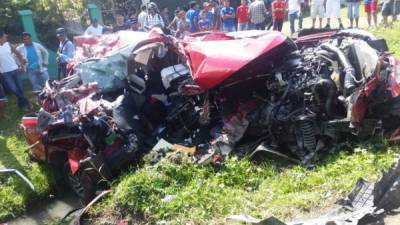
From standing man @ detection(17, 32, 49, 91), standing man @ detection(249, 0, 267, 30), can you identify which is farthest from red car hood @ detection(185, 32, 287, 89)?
standing man @ detection(249, 0, 267, 30)

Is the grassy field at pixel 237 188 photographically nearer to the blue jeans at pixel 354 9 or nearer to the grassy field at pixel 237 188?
the grassy field at pixel 237 188

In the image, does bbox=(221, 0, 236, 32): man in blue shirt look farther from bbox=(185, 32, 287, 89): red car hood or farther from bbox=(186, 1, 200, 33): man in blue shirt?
bbox=(185, 32, 287, 89): red car hood

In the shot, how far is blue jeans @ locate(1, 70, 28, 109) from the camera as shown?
10797 mm

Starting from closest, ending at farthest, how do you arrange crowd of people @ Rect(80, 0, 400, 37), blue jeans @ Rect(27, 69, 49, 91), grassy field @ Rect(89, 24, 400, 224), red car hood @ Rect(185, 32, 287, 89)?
grassy field @ Rect(89, 24, 400, 224) → red car hood @ Rect(185, 32, 287, 89) → blue jeans @ Rect(27, 69, 49, 91) → crowd of people @ Rect(80, 0, 400, 37)

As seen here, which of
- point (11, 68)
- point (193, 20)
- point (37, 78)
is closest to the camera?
point (11, 68)

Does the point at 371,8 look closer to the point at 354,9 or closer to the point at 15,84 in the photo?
the point at 354,9

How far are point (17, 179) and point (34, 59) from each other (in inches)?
171

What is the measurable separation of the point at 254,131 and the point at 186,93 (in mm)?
1134

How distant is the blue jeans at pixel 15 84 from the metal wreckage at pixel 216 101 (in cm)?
364

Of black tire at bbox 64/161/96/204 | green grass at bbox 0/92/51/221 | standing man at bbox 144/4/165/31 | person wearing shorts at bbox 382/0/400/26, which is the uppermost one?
standing man at bbox 144/4/165/31

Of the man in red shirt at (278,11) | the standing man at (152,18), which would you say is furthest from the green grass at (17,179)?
the man in red shirt at (278,11)

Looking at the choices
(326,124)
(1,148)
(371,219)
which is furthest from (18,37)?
(371,219)

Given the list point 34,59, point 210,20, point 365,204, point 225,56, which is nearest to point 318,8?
point 210,20

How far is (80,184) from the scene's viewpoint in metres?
6.65
